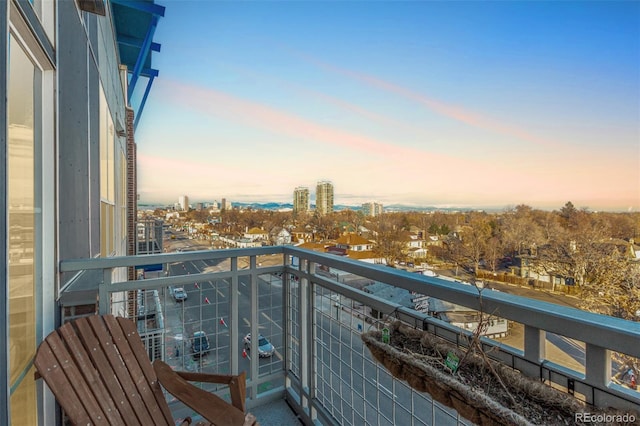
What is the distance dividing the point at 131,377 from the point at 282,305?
118cm

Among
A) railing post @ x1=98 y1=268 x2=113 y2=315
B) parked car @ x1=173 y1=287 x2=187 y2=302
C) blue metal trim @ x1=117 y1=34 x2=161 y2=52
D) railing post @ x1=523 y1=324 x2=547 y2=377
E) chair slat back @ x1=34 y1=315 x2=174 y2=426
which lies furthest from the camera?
blue metal trim @ x1=117 y1=34 x2=161 y2=52

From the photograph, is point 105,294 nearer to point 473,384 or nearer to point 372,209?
point 473,384

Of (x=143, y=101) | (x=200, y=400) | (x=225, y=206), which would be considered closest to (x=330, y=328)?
(x=200, y=400)

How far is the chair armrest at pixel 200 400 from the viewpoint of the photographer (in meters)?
1.50

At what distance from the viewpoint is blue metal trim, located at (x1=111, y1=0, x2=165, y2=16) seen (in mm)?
5414

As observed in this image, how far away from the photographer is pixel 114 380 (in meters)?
1.58

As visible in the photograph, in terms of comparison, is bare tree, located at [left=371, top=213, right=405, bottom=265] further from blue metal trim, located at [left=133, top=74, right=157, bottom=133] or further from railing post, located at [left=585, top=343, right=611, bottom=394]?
blue metal trim, located at [left=133, top=74, right=157, bottom=133]

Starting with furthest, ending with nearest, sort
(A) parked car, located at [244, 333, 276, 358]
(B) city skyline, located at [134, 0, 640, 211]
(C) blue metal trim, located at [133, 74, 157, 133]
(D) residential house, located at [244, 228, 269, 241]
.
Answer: (C) blue metal trim, located at [133, 74, 157, 133] → (B) city skyline, located at [134, 0, 640, 211] → (D) residential house, located at [244, 228, 269, 241] → (A) parked car, located at [244, 333, 276, 358]

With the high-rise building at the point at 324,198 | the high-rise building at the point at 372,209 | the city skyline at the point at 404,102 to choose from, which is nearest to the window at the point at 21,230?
the city skyline at the point at 404,102

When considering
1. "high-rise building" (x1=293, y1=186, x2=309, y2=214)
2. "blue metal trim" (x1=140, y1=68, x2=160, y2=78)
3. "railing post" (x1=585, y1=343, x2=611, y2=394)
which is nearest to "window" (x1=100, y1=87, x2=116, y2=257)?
"high-rise building" (x1=293, y1=186, x2=309, y2=214)

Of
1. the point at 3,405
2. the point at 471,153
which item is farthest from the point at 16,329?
the point at 471,153

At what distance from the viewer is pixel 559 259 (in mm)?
4707

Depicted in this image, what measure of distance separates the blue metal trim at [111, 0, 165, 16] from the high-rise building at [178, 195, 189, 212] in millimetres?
5981

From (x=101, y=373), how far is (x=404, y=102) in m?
14.3
